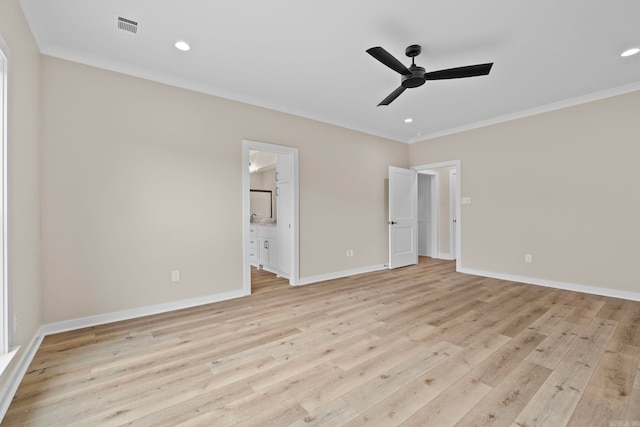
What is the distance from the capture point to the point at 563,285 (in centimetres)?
409

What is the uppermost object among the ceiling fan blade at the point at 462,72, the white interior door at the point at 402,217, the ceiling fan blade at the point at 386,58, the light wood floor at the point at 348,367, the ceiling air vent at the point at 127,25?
the ceiling air vent at the point at 127,25

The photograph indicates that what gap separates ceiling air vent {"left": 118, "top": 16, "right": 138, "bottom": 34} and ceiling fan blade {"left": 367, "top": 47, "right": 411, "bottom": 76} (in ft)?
6.48

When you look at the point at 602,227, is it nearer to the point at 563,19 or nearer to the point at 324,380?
the point at 563,19

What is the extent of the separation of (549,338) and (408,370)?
1.48 meters

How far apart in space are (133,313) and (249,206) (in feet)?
5.79

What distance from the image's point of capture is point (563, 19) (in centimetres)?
230

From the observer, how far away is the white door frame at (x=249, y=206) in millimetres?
3770

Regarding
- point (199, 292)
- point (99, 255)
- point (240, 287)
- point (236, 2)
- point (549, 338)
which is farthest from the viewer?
point (240, 287)

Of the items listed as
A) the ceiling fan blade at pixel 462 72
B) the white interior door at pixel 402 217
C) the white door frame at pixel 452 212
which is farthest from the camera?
the white door frame at pixel 452 212

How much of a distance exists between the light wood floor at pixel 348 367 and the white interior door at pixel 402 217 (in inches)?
87.8

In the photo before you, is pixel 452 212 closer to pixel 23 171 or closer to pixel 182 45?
pixel 182 45

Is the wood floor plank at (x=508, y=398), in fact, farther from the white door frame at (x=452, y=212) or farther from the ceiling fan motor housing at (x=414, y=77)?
the white door frame at (x=452, y=212)

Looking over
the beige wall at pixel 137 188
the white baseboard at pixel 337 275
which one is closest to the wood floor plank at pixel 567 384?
the white baseboard at pixel 337 275

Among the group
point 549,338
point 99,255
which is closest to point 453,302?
point 549,338
